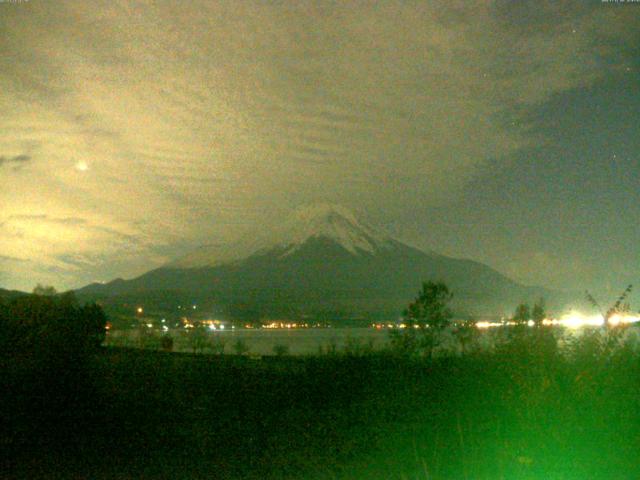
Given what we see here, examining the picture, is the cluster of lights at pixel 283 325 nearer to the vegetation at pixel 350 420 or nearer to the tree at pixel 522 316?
the tree at pixel 522 316

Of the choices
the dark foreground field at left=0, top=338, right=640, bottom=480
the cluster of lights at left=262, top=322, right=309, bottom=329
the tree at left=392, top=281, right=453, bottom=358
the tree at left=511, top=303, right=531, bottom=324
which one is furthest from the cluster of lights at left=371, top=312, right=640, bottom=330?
the cluster of lights at left=262, top=322, right=309, bottom=329

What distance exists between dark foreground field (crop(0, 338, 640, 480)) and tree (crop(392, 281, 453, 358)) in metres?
14.0

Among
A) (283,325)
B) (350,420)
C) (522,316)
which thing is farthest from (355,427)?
(283,325)

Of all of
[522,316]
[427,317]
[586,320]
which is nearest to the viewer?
[586,320]

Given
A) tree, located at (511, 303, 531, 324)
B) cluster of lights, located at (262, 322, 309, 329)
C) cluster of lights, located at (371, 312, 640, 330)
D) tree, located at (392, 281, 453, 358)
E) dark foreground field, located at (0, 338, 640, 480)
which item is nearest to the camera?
dark foreground field, located at (0, 338, 640, 480)

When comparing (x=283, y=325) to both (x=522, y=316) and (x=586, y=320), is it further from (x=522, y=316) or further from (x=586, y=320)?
(x=586, y=320)

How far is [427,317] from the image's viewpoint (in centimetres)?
3169

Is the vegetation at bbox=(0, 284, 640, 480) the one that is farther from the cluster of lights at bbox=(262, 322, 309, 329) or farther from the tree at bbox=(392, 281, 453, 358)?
the cluster of lights at bbox=(262, 322, 309, 329)

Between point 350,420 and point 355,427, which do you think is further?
point 350,420

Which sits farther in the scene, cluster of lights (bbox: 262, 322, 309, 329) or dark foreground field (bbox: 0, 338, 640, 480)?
cluster of lights (bbox: 262, 322, 309, 329)

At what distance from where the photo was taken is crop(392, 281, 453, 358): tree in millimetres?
30594

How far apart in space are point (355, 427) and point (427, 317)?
19135 millimetres

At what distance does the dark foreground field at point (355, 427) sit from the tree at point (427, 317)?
1396 cm

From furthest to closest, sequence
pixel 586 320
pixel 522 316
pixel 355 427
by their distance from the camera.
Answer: pixel 522 316 < pixel 586 320 < pixel 355 427
